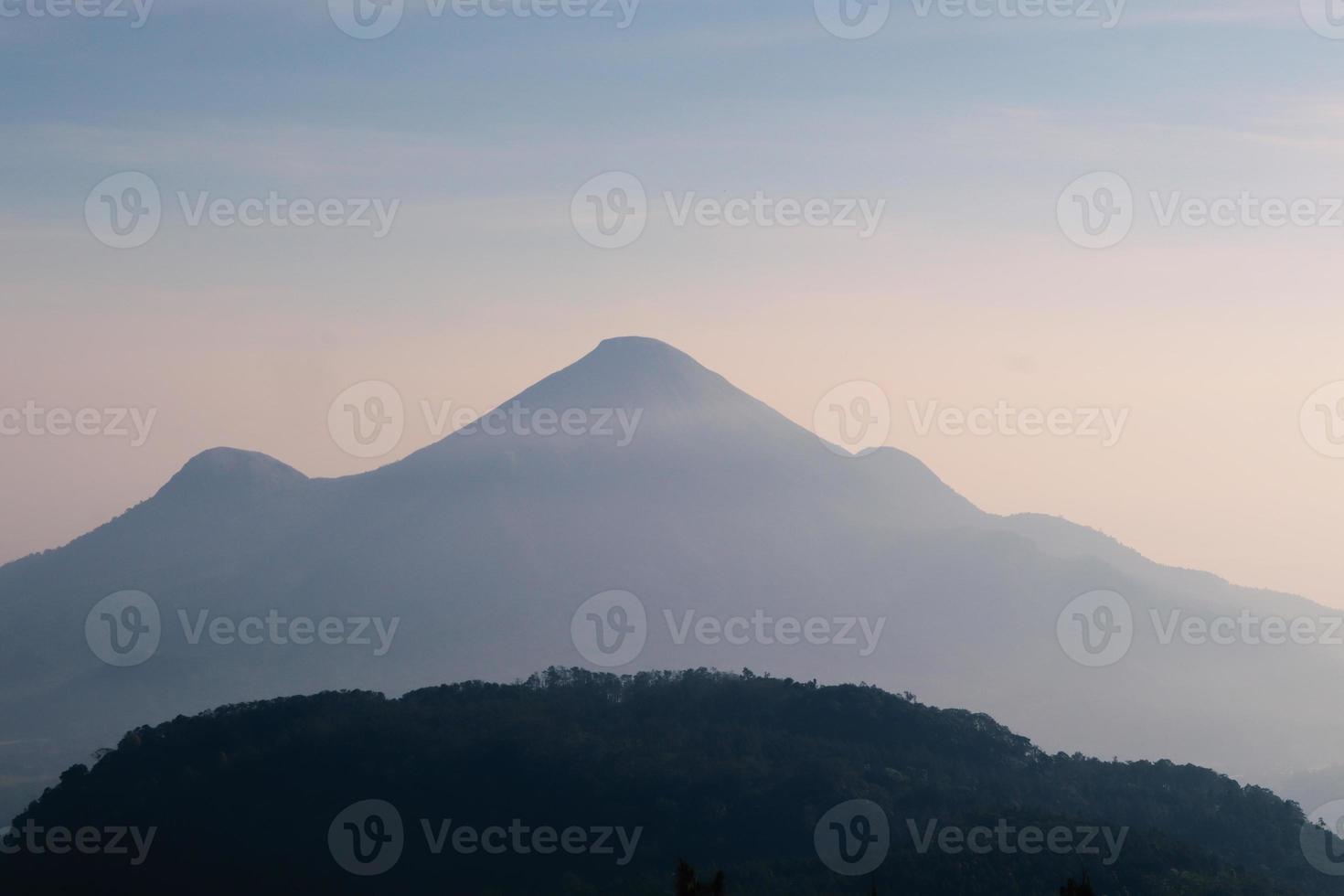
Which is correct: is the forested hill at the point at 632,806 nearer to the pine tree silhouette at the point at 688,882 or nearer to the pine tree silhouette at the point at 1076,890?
the pine tree silhouette at the point at 688,882

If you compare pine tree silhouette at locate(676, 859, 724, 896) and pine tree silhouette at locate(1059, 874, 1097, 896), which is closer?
pine tree silhouette at locate(1059, 874, 1097, 896)

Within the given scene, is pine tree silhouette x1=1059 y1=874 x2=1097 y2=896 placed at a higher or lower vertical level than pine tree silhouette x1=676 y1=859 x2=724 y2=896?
higher

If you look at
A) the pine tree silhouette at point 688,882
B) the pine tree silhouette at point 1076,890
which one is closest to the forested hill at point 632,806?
the pine tree silhouette at point 688,882

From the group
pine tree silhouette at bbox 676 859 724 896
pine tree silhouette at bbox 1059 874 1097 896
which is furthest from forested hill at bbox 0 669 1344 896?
pine tree silhouette at bbox 1059 874 1097 896

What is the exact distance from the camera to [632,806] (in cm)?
7725

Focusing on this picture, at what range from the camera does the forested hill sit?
64125mm

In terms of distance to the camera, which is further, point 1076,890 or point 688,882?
point 688,882

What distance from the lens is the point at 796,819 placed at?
75.2 m

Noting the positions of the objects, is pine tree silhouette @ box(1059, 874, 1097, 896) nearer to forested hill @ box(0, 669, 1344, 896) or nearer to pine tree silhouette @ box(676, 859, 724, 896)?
pine tree silhouette @ box(676, 859, 724, 896)

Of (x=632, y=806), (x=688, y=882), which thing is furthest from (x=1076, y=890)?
(x=632, y=806)

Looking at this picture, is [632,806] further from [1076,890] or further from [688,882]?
[1076,890]

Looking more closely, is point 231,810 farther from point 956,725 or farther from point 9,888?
point 956,725

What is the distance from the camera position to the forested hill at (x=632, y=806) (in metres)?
64.1

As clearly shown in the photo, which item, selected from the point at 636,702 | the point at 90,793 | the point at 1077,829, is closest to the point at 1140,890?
the point at 1077,829
